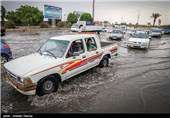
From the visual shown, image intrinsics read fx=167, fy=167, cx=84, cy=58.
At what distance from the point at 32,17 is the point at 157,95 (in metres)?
52.2

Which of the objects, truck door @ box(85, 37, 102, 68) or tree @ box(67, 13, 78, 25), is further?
tree @ box(67, 13, 78, 25)

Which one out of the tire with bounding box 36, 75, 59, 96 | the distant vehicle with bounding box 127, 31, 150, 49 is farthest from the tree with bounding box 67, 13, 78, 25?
the tire with bounding box 36, 75, 59, 96

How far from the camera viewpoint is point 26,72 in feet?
16.5

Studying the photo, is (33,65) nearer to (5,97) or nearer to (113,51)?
(5,97)

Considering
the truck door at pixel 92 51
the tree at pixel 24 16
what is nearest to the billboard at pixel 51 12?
the tree at pixel 24 16

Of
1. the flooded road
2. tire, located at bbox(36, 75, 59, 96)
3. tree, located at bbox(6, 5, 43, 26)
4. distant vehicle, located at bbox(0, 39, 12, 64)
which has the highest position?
tree, located at bbox(6, 5, 43, 26)

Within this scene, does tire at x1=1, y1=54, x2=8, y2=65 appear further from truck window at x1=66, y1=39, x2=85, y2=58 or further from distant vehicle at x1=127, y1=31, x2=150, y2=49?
distant vehicle at x1=127, y1=31, x2=150, y2=49

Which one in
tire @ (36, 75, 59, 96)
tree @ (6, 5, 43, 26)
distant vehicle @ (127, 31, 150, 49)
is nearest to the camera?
tire @ (36, 75, 59, 96)

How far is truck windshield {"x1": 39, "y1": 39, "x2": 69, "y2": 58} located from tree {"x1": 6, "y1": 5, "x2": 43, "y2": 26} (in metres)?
48.3

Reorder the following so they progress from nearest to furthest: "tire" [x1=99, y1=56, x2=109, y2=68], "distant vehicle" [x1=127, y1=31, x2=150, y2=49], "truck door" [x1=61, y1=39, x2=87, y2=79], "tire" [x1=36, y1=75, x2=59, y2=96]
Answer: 1. "tire" [x1=36, y1=75, x2=59, y2=96]
2. "truck door" [x1=61, y1=39, x2=87, y2=79]
3. "tire" [x1=99, y1=56, x2=109, y2=68]
4. "distant vehicle" [x1=127, y1=31, x2=150, y2=49]

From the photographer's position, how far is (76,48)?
6.71m

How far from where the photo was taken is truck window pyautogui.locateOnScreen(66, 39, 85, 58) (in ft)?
20.8

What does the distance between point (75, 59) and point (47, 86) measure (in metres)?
1.50

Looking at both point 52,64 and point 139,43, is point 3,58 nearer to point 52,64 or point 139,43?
point 52,64
